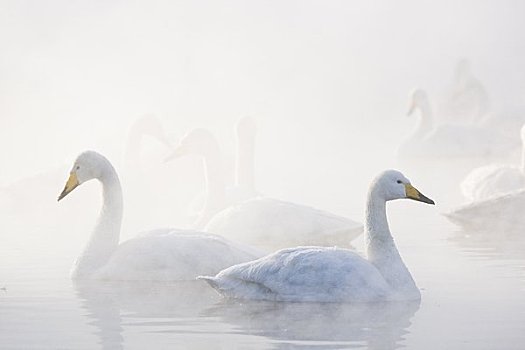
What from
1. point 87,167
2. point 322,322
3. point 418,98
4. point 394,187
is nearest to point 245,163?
point 87,167

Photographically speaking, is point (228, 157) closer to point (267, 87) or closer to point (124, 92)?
point (124, 92)

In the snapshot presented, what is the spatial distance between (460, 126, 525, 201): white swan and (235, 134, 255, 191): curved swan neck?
2379mm

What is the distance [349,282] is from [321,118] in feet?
93.2

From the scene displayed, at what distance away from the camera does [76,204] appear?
17.3 metres

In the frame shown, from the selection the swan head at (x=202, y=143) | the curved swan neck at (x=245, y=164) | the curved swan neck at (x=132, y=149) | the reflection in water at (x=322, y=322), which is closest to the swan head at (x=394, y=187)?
the reflection in water at (x=322, y=322)

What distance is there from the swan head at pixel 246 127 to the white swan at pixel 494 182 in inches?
100

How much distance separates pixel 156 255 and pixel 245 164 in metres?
5.74

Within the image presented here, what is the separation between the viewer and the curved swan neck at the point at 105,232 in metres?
10.6

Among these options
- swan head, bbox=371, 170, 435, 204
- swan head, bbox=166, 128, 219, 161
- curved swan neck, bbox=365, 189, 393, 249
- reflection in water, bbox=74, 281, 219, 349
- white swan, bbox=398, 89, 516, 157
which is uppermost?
swan head, bbox=166, 128, 219, 161

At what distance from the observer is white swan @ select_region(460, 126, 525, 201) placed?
15000 millimetres

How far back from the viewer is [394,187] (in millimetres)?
9719

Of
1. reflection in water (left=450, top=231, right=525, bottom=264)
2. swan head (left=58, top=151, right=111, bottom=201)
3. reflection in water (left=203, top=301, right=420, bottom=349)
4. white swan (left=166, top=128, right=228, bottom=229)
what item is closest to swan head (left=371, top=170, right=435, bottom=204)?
reflection in water (left=203, top=301, right=420, bottom=349)

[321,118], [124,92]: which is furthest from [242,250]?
[321,118]

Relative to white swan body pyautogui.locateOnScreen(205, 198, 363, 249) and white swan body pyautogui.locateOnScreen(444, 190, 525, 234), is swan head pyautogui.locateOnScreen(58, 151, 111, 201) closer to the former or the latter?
white swan body pyautogui.locateOnScreen(205, 198, 363, 249)
